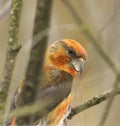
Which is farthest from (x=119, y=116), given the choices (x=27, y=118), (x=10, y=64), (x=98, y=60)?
(x=27, y=118)

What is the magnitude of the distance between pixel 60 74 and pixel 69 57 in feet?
1.02

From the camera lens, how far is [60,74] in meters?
5.29

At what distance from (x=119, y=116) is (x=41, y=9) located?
484 cm

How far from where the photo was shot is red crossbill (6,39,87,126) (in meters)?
5.06

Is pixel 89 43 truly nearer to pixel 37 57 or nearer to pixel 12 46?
pixel 12 46

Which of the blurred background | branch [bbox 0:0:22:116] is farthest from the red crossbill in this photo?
branch [bbox 0:0:22:116]

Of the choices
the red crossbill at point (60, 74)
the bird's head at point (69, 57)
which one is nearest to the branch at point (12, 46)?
the red crossbill at point (60, 74)

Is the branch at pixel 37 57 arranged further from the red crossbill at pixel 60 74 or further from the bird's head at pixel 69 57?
the bird's head at pixel 69 57

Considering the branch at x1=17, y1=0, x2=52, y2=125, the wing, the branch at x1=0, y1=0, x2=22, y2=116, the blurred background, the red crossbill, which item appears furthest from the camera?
the blurred background

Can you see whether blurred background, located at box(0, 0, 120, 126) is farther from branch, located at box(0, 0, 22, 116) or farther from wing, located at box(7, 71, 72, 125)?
branch, located at box(0, 0, 22, 116)

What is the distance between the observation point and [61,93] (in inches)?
202

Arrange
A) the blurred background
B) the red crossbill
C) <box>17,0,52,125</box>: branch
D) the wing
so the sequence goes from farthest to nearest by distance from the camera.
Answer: the blurred background < the red crossbill < the wing < <box>17,0,52,125</box>: branch

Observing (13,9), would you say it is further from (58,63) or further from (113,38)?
(113,38)

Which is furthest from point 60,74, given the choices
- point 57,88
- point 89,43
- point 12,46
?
point 89,43
